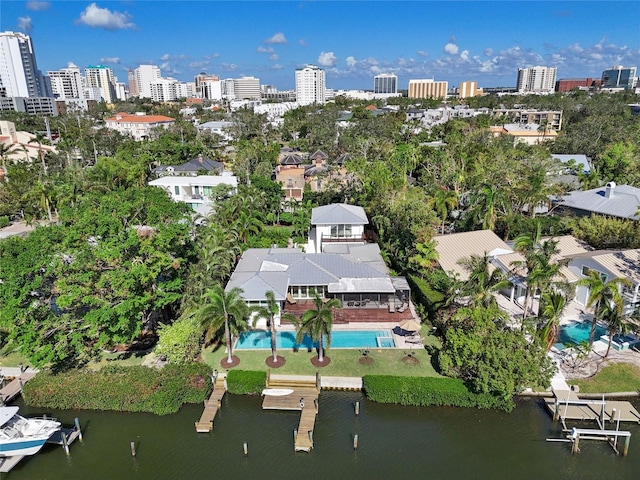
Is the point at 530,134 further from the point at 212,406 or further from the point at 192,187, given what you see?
the point at 212,406

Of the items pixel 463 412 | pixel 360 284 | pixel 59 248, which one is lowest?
pixel 463 412

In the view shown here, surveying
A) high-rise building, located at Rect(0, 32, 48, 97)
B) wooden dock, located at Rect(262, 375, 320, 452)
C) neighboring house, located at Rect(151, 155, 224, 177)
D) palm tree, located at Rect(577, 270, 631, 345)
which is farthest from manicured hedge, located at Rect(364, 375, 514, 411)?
high-rise building, located at Rect(0, 32, 48, 97)

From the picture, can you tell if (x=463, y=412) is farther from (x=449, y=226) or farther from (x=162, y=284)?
(x=449, y=226)

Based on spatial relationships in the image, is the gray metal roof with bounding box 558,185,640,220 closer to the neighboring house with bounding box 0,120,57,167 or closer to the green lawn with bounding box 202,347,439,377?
the green lawn with bounding box 202,347,439,377

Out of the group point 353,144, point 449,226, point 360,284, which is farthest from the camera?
point 353,144

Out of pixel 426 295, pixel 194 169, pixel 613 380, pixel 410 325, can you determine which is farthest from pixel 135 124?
pixel 613 380

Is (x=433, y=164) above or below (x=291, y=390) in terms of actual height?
above

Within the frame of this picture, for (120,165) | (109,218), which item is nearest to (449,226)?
(109,218)
